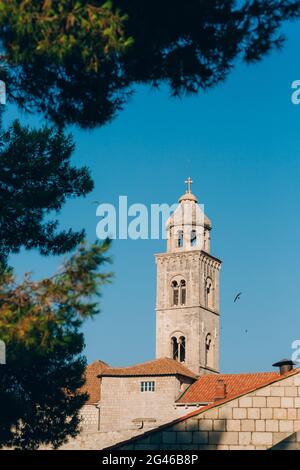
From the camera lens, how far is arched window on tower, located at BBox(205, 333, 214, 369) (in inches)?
2986

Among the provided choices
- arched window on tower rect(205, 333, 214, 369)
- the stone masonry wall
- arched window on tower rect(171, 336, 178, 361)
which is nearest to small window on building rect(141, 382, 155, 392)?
arched window on tower rect(171, 336, 178, 361)

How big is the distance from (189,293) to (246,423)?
58.9 m

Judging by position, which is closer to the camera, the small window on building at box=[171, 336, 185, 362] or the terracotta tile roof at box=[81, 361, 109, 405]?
the terracotta tile roof at box=[81, 361, 109, 405]

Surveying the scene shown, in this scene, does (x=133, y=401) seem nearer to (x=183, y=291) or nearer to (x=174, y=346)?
(x=174, y=346)

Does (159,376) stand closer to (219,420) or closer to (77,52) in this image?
(219,420)

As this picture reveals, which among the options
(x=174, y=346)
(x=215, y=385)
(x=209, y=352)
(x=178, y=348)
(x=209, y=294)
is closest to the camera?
(x=215, y=385)

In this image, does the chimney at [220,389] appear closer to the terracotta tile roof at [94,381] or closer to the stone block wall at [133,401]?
the stone block wall at [133,401]

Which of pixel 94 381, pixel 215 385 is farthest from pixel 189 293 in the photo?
pixel 215 385

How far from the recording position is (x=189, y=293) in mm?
76688

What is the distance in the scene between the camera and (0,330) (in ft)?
38.3

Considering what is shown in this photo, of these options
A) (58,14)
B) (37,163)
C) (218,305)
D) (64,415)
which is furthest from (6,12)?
(218,305)

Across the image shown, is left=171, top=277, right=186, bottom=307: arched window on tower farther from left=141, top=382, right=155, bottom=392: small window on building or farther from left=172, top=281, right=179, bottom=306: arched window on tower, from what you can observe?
left=141, top=382, right=155, bottom=392: small window on building

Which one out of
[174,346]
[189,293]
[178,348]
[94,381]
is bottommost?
[94,381]
